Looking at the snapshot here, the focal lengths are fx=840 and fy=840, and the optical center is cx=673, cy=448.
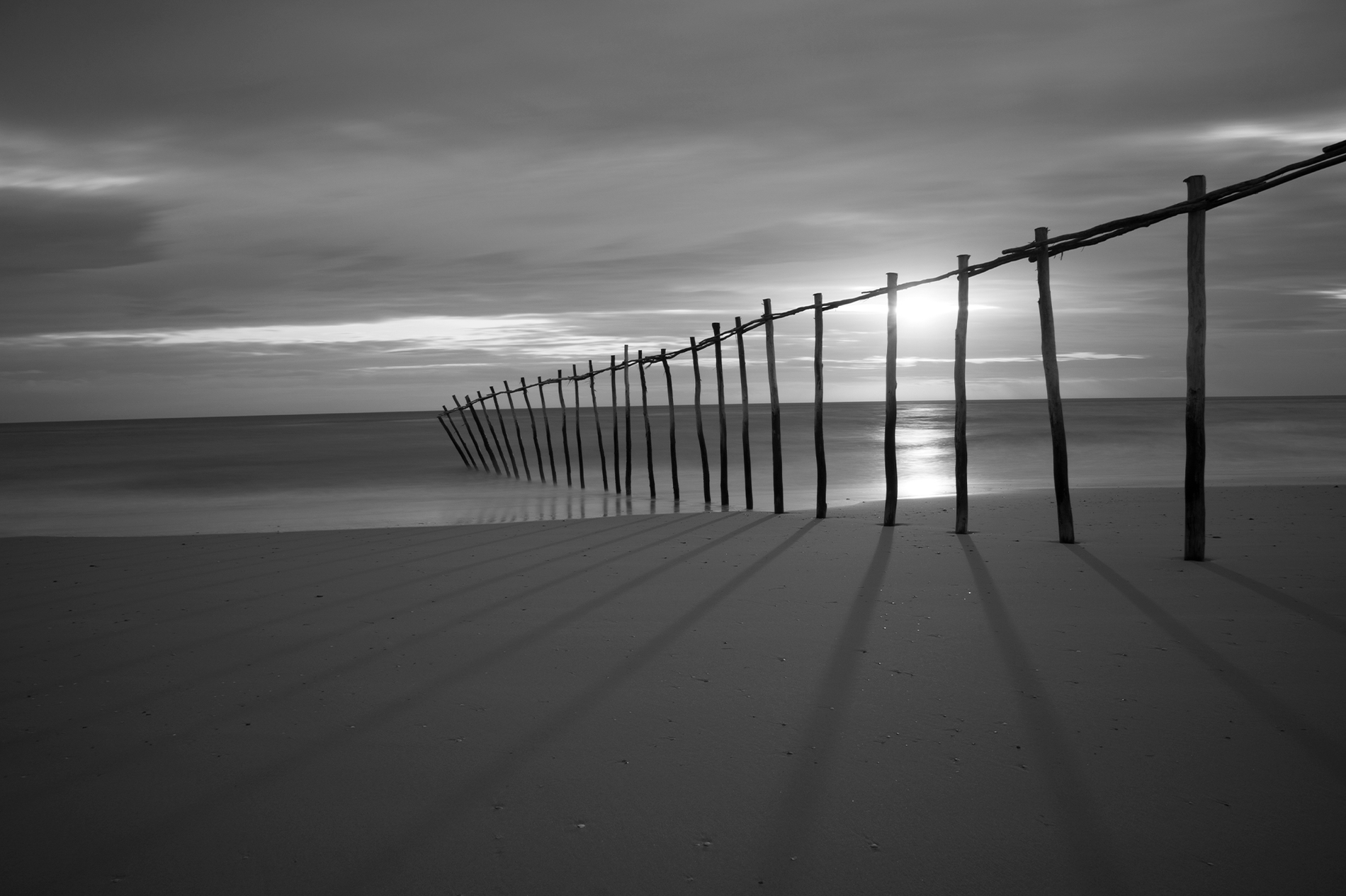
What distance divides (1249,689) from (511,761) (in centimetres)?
290

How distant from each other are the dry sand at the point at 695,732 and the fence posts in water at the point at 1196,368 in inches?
11.3

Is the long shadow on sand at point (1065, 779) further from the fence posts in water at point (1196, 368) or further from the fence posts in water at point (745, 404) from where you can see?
the fence posts in water at point (745, 404)

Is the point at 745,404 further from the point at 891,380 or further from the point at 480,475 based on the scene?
the point at 480,475

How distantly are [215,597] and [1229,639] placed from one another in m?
5.94

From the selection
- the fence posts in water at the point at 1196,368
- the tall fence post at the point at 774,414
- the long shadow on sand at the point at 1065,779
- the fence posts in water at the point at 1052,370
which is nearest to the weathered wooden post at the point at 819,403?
the tall fence post at the point at 774,414

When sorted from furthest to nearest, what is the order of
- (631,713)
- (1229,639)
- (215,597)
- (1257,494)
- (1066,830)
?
(1257,494)
(215,597)
(1229,639)
(631,713)
(1066,830)

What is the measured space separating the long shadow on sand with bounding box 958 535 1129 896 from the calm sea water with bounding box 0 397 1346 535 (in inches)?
384

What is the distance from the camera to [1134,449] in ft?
94.9

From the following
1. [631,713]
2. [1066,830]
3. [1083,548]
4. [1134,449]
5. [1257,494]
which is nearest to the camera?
[1066,830]

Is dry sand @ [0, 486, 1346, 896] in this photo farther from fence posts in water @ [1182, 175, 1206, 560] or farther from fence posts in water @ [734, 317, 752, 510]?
fence posts in water @ [734, 317, 752, 510]

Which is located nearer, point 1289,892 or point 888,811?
point 1289,892

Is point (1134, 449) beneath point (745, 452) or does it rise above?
beneath

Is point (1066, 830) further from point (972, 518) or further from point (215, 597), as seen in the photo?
point (972, 518)

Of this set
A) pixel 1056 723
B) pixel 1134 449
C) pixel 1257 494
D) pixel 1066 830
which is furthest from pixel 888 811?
pixel 1134 449
